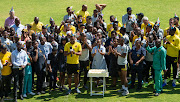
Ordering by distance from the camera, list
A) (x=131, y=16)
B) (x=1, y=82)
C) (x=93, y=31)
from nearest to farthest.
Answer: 1. (x=1, y=82)
2. (x=93, y=31)
3. (x=131, y=16)

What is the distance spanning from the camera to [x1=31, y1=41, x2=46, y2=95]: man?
38.4 ft

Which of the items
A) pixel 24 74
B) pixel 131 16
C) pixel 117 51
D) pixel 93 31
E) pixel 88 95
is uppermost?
pixel 131 16

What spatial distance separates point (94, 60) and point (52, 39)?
194 centimetres

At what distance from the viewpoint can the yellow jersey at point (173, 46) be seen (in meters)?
12.5

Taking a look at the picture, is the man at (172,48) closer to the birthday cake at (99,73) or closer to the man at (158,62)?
the man at (158,62)

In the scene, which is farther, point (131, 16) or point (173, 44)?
point (131, 16)

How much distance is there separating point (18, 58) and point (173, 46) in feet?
20.3

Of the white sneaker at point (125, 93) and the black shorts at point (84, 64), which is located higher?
the black shorts at point (84, 64)

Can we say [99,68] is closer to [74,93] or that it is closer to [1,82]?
[74,93]

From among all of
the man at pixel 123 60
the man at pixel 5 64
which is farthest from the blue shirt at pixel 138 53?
the man at pixel 5 64

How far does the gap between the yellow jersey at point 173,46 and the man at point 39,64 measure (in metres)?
5.15

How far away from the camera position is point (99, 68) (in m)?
12.3

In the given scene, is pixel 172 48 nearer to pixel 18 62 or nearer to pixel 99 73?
pixel 99 73

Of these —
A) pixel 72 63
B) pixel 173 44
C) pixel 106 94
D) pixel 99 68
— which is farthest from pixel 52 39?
pixel 173 44
